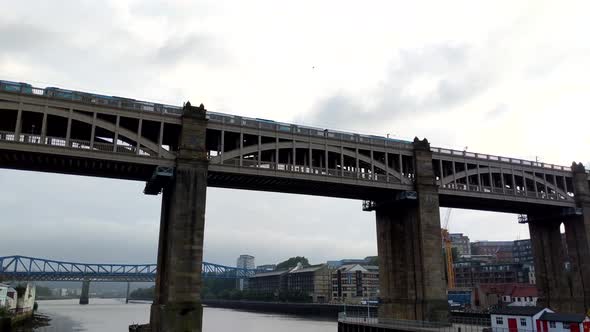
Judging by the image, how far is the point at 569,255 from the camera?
285ft

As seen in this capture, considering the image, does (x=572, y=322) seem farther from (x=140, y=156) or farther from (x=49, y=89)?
(x=49, y=89)

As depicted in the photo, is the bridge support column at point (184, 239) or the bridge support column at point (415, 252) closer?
the bridge support column at point (184, 239)

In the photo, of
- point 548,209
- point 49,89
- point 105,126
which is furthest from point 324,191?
point 548,209

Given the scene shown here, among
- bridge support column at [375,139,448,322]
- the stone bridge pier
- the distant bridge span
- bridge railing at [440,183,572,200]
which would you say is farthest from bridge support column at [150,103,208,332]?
the stone bridge pier

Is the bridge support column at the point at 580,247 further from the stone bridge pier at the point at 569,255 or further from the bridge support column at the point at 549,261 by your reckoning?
the bridge support column at the point at 549,261

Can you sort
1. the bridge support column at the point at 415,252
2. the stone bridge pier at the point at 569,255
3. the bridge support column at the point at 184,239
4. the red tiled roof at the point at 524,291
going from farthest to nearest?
the red tiled roof at the point at 524,291 → the stone bridge pier at the point at 569,255 → the bridge support column at the point at 415,252 → the bridge support column at the point at 184,239

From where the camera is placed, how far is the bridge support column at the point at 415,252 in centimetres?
6378

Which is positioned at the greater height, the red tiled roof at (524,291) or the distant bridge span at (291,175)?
the distant bridge span at (291,175)

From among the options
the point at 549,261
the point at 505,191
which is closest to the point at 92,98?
the point at 505,191

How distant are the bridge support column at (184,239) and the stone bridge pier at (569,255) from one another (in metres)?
67.9

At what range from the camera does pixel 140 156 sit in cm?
5397

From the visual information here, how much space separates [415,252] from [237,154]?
29192mm

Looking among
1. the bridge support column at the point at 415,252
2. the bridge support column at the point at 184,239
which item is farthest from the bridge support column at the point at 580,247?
the bridge support column at the point at 184,239

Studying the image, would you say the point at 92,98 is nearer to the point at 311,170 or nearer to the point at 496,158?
the point at 311,170
